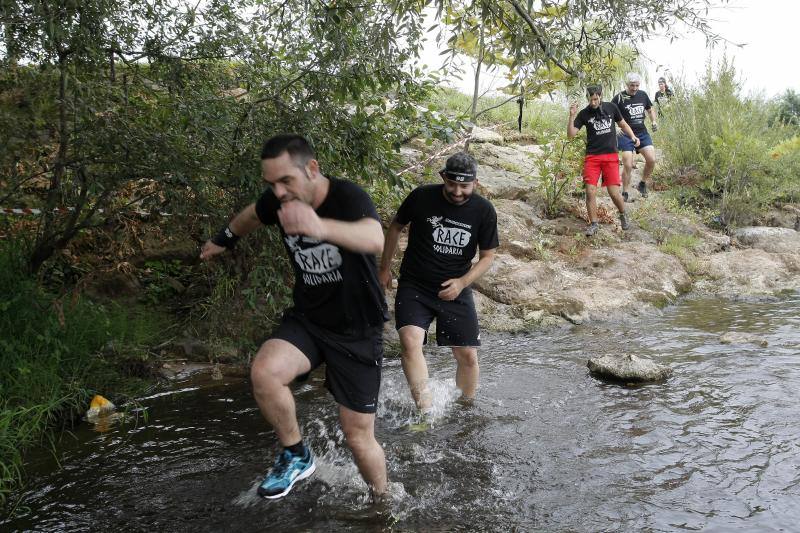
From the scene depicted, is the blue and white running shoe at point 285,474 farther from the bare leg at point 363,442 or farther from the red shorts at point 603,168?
the red shorts at point 603,168

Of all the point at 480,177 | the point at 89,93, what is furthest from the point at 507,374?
the point at 480,177

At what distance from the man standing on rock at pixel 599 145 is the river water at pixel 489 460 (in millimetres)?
4461

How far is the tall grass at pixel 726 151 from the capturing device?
42.2 ft

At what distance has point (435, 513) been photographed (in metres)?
4.14

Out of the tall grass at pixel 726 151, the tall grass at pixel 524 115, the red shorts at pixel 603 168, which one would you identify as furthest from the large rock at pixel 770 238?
the tall grass at pixel 524 115

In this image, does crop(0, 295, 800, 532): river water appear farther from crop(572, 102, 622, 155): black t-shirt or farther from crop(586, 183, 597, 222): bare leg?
crop(572, 102, 622, 155): black t-shirt

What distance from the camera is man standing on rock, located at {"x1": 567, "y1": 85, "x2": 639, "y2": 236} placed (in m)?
10.8

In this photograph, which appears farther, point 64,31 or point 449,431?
point 449,431

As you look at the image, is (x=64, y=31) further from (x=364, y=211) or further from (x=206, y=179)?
(x=364, y=211)

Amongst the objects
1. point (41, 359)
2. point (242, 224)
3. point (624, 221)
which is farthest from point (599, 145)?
point (41, 359)

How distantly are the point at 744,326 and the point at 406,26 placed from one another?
18.8ft

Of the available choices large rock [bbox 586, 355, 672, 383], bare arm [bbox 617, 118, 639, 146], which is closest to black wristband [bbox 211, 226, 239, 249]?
large rock [bbox 586, 355, 672, 383]

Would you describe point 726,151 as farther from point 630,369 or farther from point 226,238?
point 226,238

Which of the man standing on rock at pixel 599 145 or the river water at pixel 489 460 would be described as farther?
the man standing on rock at pixel 599 145
